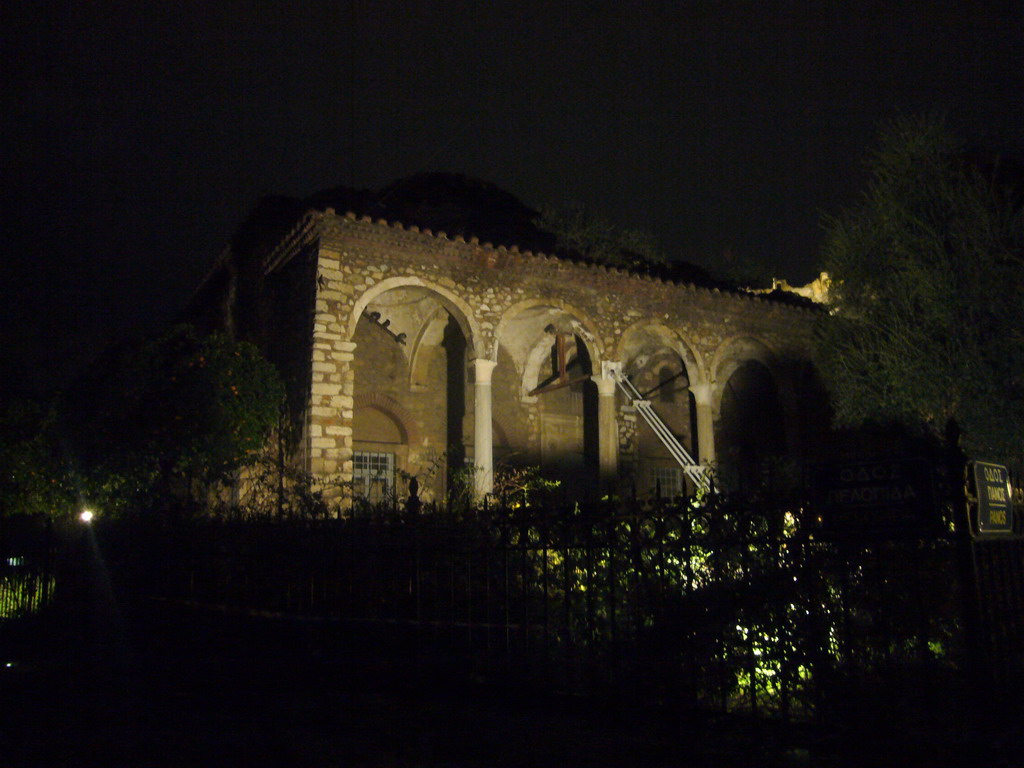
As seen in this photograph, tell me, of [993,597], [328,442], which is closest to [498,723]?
[993,597]

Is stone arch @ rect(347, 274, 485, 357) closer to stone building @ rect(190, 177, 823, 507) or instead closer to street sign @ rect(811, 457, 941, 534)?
stone building @ rect(190, 177, 823, 507)

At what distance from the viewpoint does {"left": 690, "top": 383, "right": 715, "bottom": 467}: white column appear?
51.3 ft

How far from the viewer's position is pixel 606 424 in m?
14.7

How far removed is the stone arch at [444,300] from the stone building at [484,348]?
24mm

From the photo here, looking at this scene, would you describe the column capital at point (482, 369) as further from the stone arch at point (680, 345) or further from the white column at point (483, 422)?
the stone arch at point (680, 345)

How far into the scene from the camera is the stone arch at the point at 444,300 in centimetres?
1241

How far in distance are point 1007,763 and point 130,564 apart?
8.68 meters

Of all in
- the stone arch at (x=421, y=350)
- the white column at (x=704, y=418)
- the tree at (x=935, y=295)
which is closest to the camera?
the tree at (x=935, y=295)

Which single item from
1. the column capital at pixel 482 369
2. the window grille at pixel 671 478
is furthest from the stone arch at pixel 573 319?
the window grille at pixel 671 478

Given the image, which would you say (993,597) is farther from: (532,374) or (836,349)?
(532,374)

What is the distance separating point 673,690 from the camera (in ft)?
16.4

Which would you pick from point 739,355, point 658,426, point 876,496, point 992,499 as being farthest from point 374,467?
point 992,499

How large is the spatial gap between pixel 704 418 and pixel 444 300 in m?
5.72

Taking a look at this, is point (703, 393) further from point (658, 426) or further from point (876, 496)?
point (876, 496)
